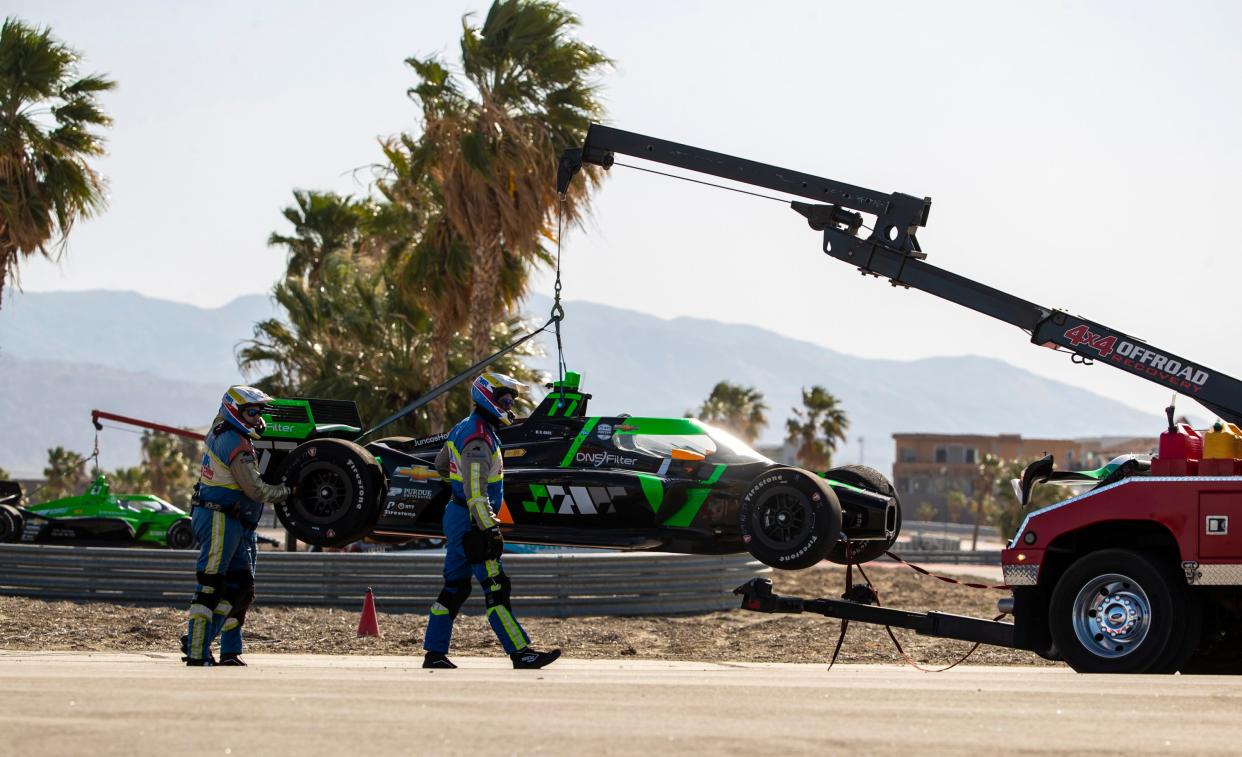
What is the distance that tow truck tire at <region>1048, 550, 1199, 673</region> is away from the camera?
392 inches

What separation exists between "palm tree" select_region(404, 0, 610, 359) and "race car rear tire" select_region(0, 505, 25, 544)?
9.05 metres

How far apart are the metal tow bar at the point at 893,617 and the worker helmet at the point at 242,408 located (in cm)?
406

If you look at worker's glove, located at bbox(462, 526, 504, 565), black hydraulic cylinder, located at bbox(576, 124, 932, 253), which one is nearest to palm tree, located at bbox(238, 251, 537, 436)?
black hydraulic cylinder, located at bbox(576, 124, 932, 253)

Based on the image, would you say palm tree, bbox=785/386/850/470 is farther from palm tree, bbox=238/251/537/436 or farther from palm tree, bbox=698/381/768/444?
palm tree, bbox=238/251/537/436

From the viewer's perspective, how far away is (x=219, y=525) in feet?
37.6

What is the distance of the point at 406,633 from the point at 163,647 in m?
2.80

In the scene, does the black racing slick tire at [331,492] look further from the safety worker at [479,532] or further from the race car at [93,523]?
the race car at [93,523]

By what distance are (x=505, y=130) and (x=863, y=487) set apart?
14.0 metres

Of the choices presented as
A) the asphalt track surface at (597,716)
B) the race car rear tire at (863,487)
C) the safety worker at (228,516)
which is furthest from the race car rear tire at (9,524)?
the asphalt track surface at (597,716)

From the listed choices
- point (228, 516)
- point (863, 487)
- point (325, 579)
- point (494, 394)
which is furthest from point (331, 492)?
point (325, 579)

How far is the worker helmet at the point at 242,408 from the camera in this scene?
1152 cm

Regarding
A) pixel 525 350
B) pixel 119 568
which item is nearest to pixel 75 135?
pixel 525 350

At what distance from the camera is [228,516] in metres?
11.5

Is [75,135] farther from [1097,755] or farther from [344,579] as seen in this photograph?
[1097,755]
